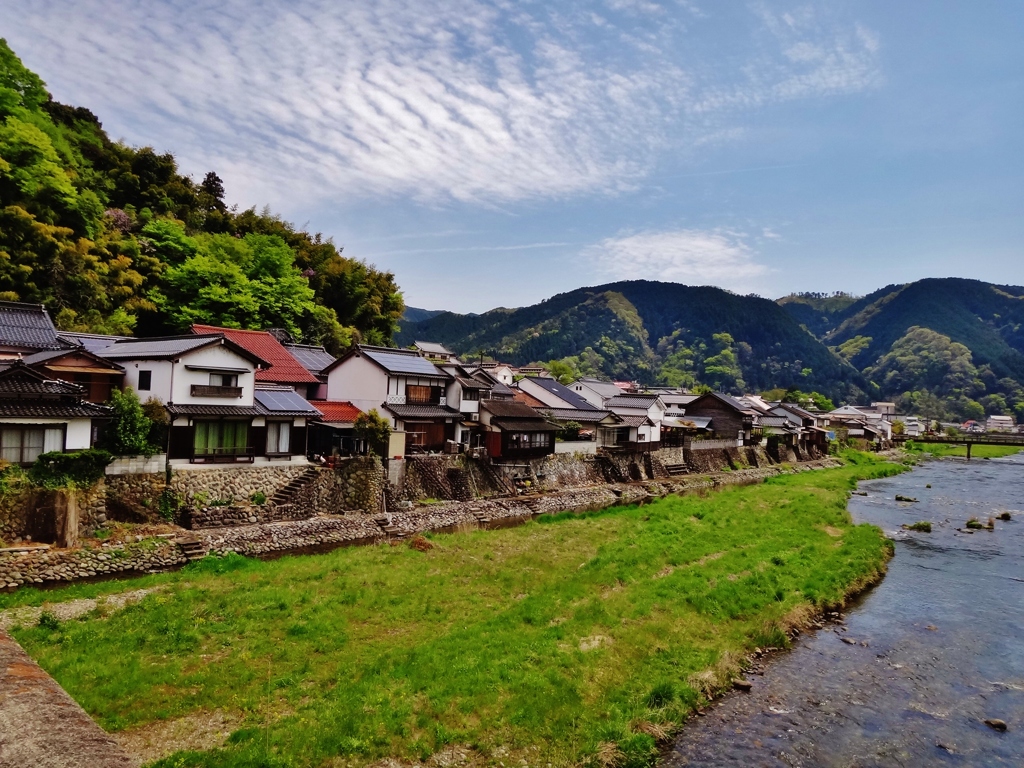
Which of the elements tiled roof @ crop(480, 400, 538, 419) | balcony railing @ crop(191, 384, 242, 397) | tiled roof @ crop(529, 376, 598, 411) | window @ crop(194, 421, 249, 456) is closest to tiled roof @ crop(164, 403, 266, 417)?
balcony railing @ crop(191, 384, 242, 397)

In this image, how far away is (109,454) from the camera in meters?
20.0

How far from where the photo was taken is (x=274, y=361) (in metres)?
32.8

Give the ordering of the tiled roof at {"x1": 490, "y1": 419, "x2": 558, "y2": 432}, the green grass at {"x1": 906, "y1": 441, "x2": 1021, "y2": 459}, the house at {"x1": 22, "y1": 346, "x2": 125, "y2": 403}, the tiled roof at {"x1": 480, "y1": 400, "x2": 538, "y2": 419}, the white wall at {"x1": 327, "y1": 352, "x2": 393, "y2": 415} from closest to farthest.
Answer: the house at {"x1": 22, "y1": 346, "x2": 125, "y2": 403} → the white wall at {"x1": 327, "y1": 352, "x2": 393, "y2": 415} → the tiled roof at {"x1": 490, "y1": 419, "x2": 558, "y2": 432} → the tiled roof at {"x1": 480, "y1": 400, "x2": 538, "y2": 419} → the green grass at {"x1": 906, "y1": 441, "x2": 1021, "y2": 459}

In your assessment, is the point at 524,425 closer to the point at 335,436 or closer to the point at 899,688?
the point at 335,436

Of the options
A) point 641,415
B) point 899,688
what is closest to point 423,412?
point 899,688

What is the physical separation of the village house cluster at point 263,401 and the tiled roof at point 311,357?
5.3 inches

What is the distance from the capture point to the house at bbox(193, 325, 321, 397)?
31.5m

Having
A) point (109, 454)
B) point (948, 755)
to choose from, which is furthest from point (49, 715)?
point (948, 755)

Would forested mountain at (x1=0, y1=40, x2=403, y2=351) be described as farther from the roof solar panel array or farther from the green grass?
the green grass

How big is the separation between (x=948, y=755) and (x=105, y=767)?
49.6ft

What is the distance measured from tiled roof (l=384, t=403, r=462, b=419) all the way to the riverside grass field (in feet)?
30.9

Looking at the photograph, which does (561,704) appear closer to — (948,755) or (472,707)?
(472,707)

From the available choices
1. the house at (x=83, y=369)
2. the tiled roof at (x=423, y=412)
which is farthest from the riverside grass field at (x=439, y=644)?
the house at (x=83, y=369)

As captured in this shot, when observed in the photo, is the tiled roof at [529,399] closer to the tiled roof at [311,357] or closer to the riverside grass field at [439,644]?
the tiled roof at [311,357]
